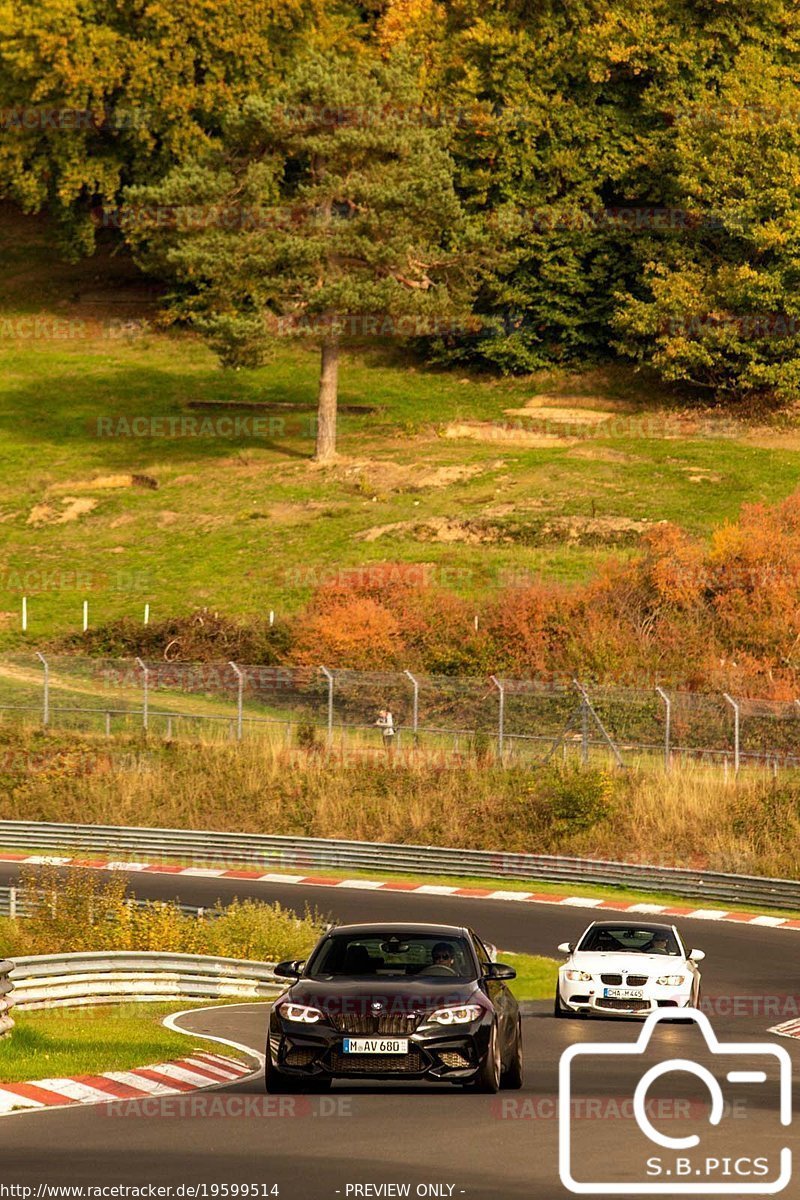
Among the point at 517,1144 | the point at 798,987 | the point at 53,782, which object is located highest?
the point at 517,1144

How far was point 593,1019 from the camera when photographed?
82.4 ft

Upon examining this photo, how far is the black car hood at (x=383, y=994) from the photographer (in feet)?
50.8

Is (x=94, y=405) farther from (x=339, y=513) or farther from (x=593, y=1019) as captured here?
(x=593, y=1019)

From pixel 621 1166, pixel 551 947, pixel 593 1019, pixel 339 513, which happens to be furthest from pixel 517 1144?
pixel 339 513

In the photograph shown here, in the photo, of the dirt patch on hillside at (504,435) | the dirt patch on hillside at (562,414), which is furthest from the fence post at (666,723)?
the dirt patch on hillside at (562,414)

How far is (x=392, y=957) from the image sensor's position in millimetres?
16719

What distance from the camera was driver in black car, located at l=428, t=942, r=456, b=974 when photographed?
53.5ft

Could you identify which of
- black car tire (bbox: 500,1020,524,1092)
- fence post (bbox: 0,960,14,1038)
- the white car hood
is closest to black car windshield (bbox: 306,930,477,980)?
black car tire (bbox: 500,1020,524,1092)

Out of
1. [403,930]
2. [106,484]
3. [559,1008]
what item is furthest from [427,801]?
[106,484]

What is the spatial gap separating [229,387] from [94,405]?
18.3 feet

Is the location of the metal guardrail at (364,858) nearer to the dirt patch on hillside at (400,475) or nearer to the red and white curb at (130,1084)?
the red and white curb at (130,1084)

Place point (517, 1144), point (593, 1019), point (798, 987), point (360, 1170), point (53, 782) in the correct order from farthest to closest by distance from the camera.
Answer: point (53, 782), point (798, 987), point (593, 1019), point (517, 1144), point (360, 1170)

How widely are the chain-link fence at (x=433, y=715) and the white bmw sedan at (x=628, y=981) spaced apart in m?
16.7

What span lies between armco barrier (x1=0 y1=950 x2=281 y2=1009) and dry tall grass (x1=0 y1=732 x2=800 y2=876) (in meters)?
16.9
